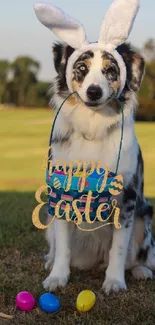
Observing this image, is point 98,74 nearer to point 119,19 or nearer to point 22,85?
point 119,19

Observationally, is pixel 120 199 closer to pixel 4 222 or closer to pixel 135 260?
pixel 135 260

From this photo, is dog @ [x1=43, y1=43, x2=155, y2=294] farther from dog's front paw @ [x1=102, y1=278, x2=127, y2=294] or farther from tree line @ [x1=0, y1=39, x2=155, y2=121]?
tree line @ [x1=0, y1=39, x2=155, y2=121]

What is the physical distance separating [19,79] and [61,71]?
23.4 m

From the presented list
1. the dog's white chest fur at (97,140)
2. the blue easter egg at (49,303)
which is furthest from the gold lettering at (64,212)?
A: the blue easter egg at (49,303)

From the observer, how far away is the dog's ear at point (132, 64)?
141 inches

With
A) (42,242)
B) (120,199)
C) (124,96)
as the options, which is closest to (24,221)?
(42,242)

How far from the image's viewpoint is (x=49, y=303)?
326cm

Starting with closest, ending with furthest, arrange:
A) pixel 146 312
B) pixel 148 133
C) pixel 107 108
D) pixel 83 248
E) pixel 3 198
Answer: pixel 146 312 → pixel 107 108 → pixel 83 248 → pixel 3 198 → pixel 148 133

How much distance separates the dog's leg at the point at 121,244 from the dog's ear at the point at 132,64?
30.8 inches

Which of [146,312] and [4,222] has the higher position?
[146,312]

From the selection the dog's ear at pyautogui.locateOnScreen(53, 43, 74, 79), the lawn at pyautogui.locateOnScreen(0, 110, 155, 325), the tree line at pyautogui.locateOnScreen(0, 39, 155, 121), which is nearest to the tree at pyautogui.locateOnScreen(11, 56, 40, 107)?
the tree line at pyautogui.locateOnScreen(0, 39, 155, 121)

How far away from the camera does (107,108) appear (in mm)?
3570

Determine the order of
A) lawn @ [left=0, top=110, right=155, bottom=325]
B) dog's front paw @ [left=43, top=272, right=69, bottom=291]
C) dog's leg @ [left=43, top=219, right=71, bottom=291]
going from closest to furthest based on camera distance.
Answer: lawn @ [left=0, top=110, right=155, bottom=325] → dog's front paw @ [left=43, top=272, right=69, bottom=291] → dog's leg @ [left=43, top=219, right=71, bottom=291]

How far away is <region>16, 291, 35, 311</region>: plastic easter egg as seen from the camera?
3.29 metres
